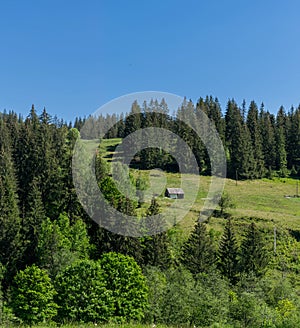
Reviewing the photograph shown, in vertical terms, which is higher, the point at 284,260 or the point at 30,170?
the point at 30,170

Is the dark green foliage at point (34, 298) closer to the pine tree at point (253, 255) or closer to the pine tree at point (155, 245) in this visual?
the pine tree at point (155, 245)

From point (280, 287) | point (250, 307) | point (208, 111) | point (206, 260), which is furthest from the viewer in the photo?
point (208, 111)

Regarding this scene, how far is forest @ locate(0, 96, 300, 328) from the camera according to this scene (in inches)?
1126

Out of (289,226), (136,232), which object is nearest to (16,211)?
(136,232)

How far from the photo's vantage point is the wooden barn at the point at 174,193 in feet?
242

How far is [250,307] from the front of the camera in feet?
84.7

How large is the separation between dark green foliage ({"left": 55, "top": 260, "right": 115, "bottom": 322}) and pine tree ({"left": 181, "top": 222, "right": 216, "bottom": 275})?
15.6 meters

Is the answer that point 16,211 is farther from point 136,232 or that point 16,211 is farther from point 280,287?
point 280,287

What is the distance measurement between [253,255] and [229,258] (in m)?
3.04

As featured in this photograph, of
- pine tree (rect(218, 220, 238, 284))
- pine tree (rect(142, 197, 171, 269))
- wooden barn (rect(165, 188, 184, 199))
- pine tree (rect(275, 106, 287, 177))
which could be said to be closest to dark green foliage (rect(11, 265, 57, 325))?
pine tree (rect(142, 197, 171, 269))

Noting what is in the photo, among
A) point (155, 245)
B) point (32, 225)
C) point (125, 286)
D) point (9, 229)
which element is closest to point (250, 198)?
point (155, 245)

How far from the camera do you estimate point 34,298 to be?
34250mm

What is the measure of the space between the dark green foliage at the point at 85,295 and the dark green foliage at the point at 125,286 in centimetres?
61

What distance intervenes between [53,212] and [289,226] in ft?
128
